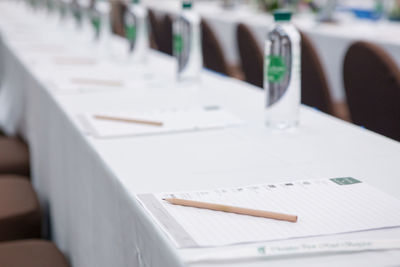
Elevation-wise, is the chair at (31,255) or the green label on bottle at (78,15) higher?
the green label on bottle at (78,15)

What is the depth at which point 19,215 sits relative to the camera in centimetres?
158

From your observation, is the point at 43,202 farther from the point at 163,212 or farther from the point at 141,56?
the point at 163,212

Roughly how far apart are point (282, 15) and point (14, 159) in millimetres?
1229

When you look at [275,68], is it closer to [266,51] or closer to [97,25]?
[266,51]

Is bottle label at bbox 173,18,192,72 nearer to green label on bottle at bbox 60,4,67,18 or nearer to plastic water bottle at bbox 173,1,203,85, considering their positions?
plastic water bottle at bbox 173,1,203,85

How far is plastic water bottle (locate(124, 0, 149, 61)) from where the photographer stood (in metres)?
2.25

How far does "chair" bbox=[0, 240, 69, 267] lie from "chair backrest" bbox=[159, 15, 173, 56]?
292 cm

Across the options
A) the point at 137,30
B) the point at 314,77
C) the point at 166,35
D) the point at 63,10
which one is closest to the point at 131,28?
the point at 137,30

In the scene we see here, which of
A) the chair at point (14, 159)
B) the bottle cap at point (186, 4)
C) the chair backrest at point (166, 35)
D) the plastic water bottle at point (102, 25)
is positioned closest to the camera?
the bottle cap at point (186, 4)

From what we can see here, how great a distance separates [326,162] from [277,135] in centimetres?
21

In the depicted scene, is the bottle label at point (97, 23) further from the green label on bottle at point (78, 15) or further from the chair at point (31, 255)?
the chair at point (31, 255)

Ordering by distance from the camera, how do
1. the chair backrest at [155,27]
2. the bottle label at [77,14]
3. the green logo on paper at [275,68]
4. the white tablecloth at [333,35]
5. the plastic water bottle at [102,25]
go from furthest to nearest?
the chair backrest at [155,27] → the bottle label at [77,14] → the white tablecloth at [333,35] → the plastic water bottle at [102,25] → the green logo on paper at [275,68]

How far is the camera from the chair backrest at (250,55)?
293 cm

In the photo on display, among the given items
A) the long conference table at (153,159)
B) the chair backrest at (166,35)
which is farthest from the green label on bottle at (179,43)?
the chair backrest at (166,35)
